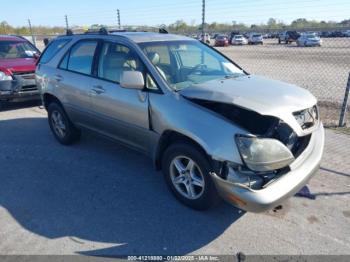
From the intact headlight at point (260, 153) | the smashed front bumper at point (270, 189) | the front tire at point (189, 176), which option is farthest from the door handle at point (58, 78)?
the intact headlight at point (260, 153)

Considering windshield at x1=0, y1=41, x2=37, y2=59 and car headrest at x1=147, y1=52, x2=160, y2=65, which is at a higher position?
car headrest at x1=147, y1=52, x2=160, y2=65

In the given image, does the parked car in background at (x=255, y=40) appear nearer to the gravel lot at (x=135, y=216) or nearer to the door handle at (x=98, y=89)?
the gravel lot at (x=135, y=216)

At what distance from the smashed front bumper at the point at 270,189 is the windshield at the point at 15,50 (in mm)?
7614

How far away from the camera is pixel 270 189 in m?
2.67

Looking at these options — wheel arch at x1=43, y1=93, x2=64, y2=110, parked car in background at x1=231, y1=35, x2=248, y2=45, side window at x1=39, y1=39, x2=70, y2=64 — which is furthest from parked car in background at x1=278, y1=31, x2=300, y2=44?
wheel arch at x1=43, y1=93, x2=64, y2=110

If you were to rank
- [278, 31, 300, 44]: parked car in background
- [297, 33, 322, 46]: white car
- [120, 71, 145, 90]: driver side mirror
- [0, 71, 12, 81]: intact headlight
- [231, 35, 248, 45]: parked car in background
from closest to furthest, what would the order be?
1. [120, 71, 145, 90]: driver side mirror
2. [0, 71, 12, 81]: intact headlight
3. [297, 33, 322, 46]: white car
4. [278, 31, 300, 44]: parked car in background
5. [231, 35, 248, 45]: parked car in background

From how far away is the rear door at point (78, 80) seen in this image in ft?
14.5

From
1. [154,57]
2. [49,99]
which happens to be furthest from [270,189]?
[49,99]

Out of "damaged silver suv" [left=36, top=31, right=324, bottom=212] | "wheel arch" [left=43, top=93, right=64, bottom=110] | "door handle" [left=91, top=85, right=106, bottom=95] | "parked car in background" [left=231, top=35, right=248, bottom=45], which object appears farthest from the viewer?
"parked car in background" [left=231, top=35, right=248, bottom=45]

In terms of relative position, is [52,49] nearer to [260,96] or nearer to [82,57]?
[82,57]

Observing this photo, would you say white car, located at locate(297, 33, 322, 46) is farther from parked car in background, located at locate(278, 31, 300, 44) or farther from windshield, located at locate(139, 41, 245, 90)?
windshield, located at locate(139, 41, 245, 90)

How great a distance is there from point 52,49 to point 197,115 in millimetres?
3626

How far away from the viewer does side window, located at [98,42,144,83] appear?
12.4ft

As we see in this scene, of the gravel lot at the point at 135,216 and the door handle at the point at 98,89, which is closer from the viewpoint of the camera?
the gravel lot at the point at 135,216
